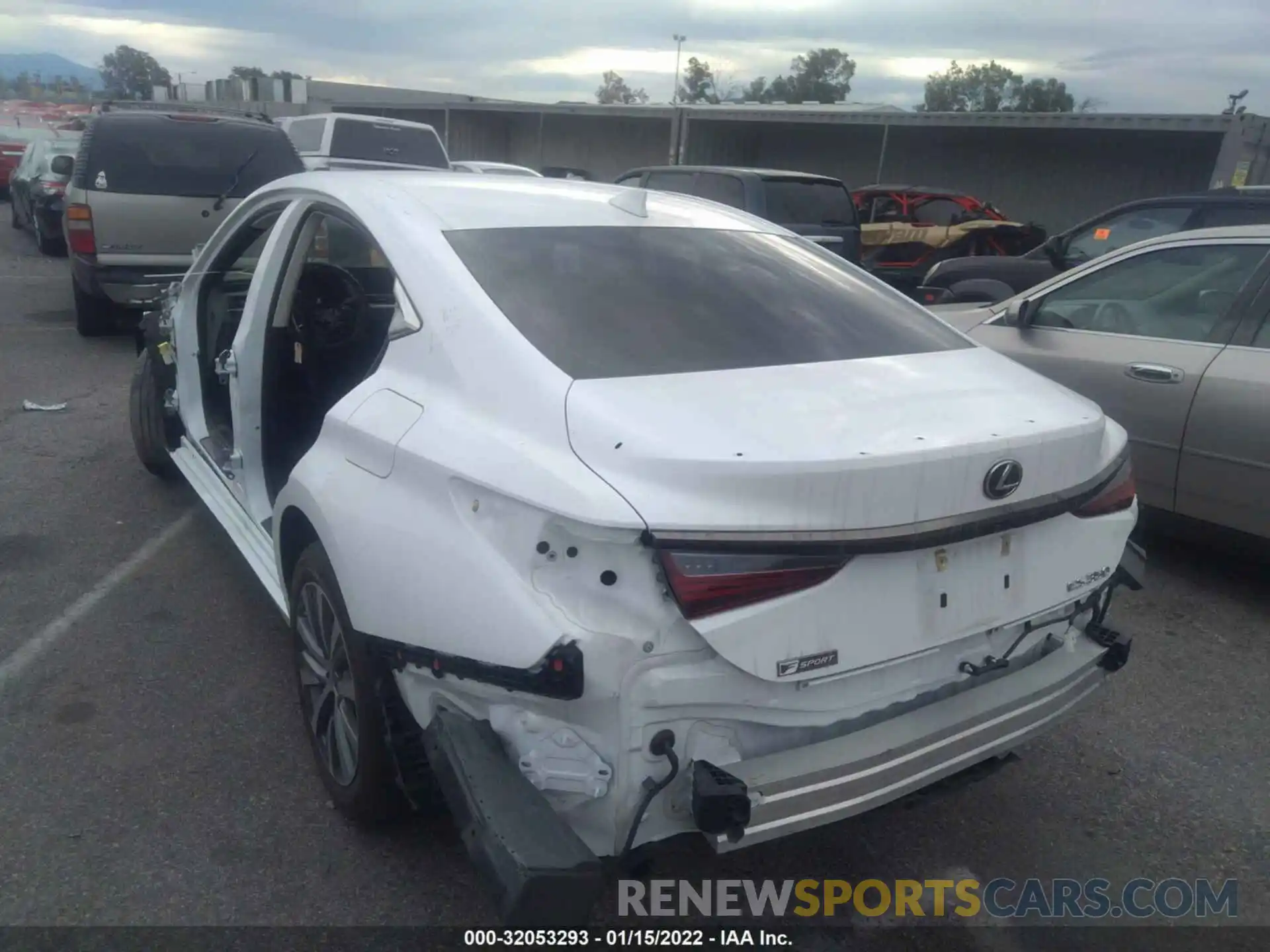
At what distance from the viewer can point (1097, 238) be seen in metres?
Result: 8.50

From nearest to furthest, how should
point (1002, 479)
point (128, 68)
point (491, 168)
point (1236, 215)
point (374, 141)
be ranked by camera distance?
point (1002, 479) < point (1236, 215) < point (374, 141) < point (491, 168) < point (128, 68)

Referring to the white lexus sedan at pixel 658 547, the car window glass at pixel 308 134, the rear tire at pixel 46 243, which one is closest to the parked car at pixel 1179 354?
the white lexus sedan at pixel 658 547

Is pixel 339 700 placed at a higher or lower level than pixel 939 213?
lower

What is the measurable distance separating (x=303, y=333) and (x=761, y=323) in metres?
1.90

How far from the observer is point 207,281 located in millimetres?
4520

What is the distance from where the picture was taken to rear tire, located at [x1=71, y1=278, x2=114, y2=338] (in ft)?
29.5

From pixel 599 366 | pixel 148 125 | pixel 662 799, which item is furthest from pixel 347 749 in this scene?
pixel 148 125

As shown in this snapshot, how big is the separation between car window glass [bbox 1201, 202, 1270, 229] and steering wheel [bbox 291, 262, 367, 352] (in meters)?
5.43

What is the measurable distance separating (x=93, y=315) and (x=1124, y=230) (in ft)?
29.4

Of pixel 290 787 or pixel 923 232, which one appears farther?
pixel 923 232

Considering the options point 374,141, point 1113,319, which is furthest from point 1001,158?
point 1113,319

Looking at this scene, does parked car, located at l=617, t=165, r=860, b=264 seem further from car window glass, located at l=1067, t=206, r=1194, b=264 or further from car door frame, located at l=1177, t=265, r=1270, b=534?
car door frame, located at l=1177, t=265, r=1270, b=534

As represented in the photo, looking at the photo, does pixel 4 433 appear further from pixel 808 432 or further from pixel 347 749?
pixel 808 432

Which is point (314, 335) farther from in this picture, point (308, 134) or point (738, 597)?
point (308, 134)
